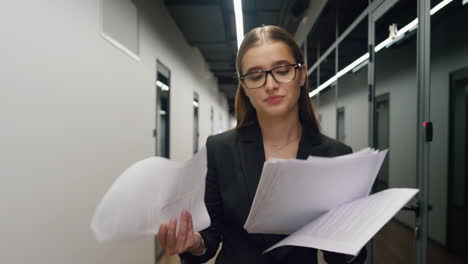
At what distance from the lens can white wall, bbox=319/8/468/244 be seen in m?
1.29

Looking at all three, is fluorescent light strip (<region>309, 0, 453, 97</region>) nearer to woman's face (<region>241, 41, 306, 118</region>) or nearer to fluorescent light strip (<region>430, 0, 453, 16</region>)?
fluorescent light strip (<region>430, 0, 453, 16</region>)

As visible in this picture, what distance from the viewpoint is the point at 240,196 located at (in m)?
0.77

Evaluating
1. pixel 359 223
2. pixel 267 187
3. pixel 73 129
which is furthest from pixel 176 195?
pixel 73 129

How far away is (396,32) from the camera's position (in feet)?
5.78

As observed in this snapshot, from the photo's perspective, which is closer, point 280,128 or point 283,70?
point 283,70

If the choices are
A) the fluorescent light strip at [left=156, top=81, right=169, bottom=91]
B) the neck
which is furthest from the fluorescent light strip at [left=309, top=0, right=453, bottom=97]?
the fluorescent light strip at [left=156, top=81, right=169, bottom=91]

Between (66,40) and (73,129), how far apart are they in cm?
52

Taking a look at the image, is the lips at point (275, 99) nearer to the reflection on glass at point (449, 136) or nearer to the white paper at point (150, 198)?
the white paper at point (150, 198)

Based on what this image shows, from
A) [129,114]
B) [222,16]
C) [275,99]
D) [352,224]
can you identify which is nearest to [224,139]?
[275,99]

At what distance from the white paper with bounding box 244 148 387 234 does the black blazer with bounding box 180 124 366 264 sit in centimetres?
17

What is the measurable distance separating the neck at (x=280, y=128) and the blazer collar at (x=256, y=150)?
0.02m

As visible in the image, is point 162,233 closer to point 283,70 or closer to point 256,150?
point 256,150

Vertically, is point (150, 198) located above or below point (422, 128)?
below

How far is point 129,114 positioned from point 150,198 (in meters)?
2.15
